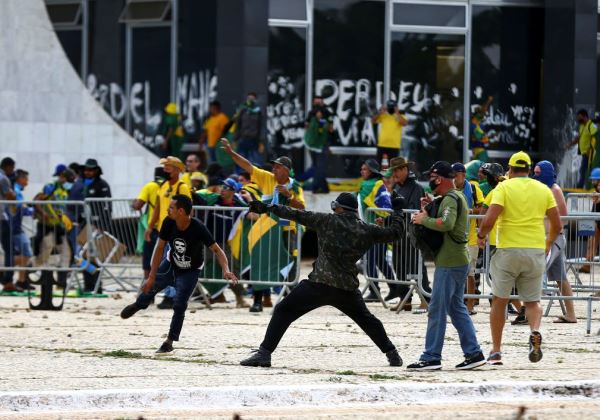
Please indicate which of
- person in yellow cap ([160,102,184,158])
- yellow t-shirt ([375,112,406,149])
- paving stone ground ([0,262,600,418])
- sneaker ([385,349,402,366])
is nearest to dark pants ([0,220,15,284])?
paving stone ground ([0,262,600,418])

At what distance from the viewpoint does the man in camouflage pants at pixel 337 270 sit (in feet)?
40.4

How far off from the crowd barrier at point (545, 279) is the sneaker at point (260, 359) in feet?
11.2

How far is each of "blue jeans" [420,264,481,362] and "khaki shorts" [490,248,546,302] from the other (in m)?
0.36

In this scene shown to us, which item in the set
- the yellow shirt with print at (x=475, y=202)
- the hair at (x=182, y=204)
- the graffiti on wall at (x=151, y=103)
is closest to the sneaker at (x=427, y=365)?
the hair at (x=182, y=204)

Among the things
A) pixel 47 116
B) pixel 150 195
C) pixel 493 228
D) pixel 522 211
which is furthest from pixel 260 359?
pixel 47 116

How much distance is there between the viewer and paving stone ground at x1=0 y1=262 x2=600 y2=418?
11422 mm

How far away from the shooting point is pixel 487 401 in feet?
34.7

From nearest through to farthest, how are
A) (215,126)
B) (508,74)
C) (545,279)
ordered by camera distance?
1. (545,279)
2. (215,126)
3. (508,74)

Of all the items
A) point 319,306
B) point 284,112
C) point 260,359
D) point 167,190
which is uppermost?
point 284,112

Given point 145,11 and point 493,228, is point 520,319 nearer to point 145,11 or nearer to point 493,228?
point 493,228

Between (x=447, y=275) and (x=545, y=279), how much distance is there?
159 inches

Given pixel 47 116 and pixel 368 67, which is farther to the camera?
pixel 368 67

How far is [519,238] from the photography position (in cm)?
1248

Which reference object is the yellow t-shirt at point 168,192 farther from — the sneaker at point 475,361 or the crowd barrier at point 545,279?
the sneaker at point 475,361
